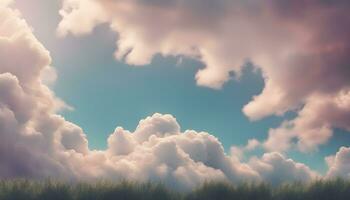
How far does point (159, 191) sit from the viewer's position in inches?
2756

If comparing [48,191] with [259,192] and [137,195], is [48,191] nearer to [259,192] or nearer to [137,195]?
[137,195]

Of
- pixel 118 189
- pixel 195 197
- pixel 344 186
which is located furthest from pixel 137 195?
pixel 344 186

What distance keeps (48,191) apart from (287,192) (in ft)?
84.7

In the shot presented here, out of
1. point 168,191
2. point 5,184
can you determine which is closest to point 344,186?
point 168,191

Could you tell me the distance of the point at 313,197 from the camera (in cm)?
6994

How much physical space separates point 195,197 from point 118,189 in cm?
843

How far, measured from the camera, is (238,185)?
7138cm

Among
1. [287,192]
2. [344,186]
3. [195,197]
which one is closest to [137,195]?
[195,197]

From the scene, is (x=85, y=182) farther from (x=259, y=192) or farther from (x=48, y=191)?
(x=259, y=192)

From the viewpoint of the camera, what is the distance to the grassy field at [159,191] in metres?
67.6

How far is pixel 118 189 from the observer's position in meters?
68.8

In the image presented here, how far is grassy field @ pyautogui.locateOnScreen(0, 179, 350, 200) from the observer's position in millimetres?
67562

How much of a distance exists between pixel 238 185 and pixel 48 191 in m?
20.7

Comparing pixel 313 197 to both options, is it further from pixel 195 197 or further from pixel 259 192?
pixel 195 197
